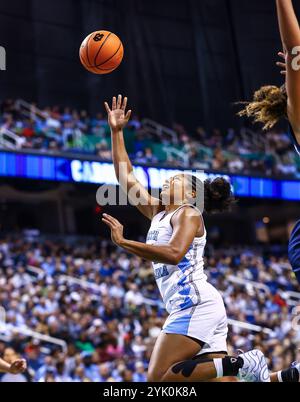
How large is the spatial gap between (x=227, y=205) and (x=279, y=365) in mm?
10424

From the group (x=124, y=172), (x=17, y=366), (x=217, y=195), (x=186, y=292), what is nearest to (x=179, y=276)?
(x=186, y=292)

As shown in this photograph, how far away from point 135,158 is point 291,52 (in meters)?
18.2

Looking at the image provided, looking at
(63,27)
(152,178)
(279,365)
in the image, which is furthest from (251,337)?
(63,27)

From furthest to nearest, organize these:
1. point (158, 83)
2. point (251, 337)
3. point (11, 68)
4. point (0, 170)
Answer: point (158, 83), point (11, 68), point (0, 170), point (251, 337)

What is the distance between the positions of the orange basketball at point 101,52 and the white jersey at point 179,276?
1.78 metres

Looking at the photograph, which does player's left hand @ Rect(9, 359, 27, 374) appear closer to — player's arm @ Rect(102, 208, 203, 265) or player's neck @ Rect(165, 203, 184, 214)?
player's arm @ Rect(102, 208, 203, 265)

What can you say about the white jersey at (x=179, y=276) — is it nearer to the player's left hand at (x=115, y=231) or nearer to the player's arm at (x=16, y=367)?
the player's left hand at (x=115, y=231)

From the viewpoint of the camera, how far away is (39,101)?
958 inches

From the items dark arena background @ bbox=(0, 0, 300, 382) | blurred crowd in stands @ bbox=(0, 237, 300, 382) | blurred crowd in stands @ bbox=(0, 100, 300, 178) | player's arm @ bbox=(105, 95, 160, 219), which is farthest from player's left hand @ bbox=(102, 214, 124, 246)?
blurred crowd in stands @ bbox=(0, 100, 300, 178)

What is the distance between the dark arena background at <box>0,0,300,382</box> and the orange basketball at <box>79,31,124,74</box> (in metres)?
8.95

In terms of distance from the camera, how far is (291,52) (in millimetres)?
3848

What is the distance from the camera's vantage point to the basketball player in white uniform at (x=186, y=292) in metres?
4.62

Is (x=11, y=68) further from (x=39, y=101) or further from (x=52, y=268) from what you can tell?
(x=52, y=268)

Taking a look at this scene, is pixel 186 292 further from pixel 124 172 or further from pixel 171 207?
pixel 124 172
